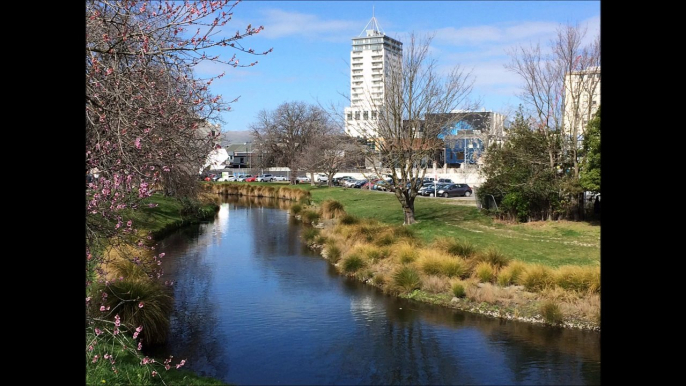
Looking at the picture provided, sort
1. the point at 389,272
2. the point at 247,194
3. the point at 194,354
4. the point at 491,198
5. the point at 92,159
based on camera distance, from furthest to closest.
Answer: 1. the point at 247,194
2. the point at 491,198
3. the point at 389,272
4. the point at 194,354
5. the point at 92,159

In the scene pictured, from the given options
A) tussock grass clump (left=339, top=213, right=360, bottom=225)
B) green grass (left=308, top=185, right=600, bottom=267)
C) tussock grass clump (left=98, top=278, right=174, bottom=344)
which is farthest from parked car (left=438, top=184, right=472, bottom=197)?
tussock grass clump (left=98, top=278, right=174, bottom=344)

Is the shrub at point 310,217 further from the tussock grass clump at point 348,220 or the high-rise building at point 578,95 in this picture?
A: the high-rise building at point 578,95

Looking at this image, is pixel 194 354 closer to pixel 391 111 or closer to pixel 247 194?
pixel 391 111

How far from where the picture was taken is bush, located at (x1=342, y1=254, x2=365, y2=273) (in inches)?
727

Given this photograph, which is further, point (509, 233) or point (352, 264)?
point (509, 233)

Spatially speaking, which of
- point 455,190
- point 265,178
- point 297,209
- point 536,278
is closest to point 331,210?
point 297,209

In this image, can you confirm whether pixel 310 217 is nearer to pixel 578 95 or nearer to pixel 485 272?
pixel 578 95

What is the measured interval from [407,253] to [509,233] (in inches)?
243

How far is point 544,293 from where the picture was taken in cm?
1366

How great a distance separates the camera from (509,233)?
22000mm

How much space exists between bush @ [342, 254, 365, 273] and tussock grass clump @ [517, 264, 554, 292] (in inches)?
216

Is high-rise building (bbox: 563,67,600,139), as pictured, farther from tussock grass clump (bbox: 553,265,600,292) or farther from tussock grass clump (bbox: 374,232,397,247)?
tussock grass clump (bbox: 553,265,600,292)
